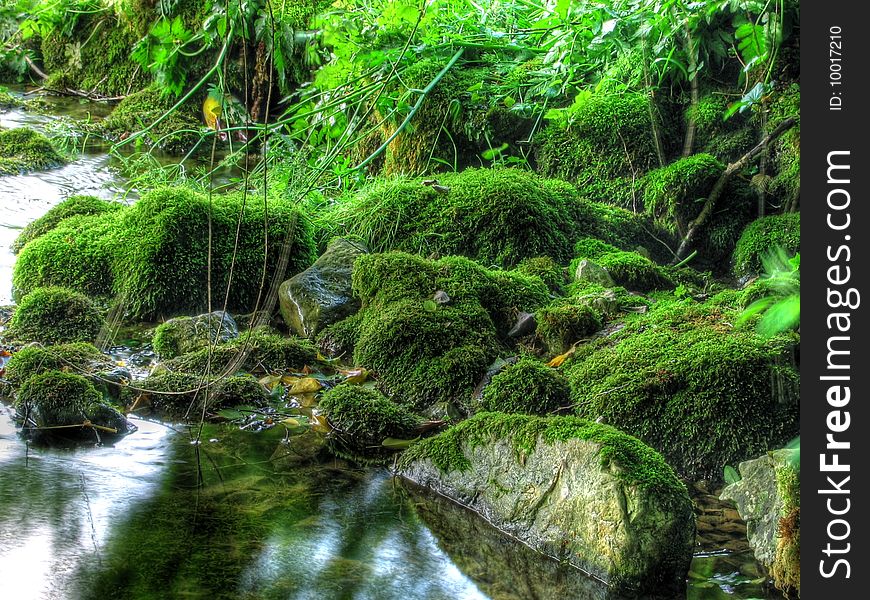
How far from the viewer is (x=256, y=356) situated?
508 centimetres

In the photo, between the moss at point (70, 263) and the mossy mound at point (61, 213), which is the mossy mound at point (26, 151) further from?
the moss at point (70, 263)

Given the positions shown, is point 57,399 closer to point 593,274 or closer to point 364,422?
point 364,422

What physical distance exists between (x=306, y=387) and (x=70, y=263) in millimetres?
2138

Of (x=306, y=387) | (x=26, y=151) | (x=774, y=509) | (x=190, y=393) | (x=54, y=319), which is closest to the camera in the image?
(x=774, y=509)

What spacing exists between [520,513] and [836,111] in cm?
191

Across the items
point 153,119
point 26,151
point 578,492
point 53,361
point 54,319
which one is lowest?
point 578,492

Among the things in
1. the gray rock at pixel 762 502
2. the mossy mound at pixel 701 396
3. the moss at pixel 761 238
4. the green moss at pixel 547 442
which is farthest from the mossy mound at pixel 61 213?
the gray rock at pixel 762 502

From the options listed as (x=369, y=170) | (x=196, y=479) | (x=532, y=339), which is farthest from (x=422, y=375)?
(x=369, y=170)

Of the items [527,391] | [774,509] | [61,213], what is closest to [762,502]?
[774,509]

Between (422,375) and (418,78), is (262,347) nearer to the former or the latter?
(422,375)

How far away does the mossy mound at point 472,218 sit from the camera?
6.14 metres

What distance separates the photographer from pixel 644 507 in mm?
3256

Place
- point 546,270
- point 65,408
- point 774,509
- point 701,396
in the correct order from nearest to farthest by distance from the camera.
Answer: point 774,509
point 701,396
point 65,408
point 546,270

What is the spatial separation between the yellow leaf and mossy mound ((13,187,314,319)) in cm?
124
